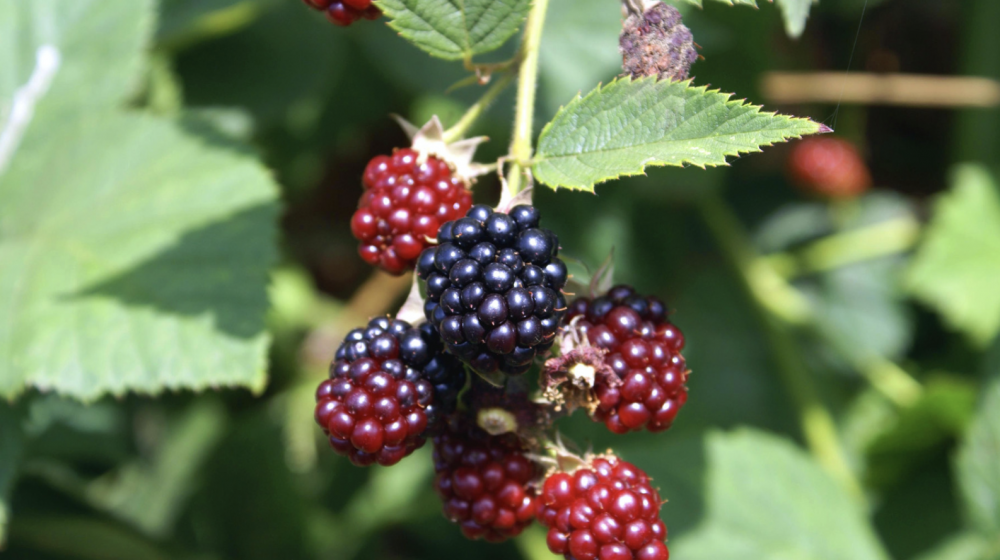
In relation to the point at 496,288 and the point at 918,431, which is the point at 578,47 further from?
the point at 918,431

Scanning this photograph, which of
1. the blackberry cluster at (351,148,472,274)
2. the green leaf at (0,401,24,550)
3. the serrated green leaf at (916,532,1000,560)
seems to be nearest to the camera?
the blackberry cluster at (351,148,472,274)

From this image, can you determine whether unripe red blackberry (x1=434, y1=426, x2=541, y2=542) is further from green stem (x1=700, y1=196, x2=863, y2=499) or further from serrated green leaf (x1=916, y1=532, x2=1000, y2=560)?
green stem (x1=700, y1=196, x2=863, y2=499)

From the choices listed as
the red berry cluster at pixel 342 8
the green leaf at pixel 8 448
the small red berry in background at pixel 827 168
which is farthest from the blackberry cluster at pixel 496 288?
the small red berry in background at pixel 827 168

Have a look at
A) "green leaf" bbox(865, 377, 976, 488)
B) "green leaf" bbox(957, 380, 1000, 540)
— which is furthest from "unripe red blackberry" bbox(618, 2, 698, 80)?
"green leaf" bbox(865, 377, 976, 488)

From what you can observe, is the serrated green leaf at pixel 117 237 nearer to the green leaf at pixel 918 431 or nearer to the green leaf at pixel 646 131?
the green leaf at pixel 646 131

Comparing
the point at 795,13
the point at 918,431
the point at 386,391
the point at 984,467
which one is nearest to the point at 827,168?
the point at 918,431

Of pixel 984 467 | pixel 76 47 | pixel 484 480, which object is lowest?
pixel 984 467

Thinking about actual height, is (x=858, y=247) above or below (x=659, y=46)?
below
